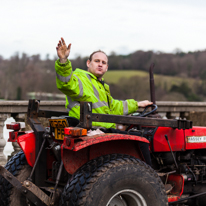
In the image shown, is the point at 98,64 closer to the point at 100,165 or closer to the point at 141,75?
the point at 100,165

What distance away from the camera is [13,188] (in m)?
3.47

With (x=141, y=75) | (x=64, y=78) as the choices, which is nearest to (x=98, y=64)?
(x=64, y=78)

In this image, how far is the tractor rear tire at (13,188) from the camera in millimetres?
3471

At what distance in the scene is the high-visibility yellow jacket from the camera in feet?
10.5

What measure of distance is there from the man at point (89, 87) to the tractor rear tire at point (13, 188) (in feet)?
2.37

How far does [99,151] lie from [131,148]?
1.18 feet

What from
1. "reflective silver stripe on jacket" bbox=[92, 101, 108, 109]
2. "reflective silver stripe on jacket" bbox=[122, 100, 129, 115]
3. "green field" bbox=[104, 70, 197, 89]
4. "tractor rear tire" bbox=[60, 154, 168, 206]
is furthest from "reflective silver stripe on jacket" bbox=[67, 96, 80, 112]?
"green field" bbox=[104, 70, 197, 89]

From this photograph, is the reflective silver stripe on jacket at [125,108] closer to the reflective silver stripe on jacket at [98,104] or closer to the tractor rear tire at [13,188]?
the reflective silver stripe on jacket at [98,104]

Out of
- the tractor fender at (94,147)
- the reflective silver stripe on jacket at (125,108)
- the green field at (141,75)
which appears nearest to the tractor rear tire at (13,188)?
the tractor fender at (94,147)

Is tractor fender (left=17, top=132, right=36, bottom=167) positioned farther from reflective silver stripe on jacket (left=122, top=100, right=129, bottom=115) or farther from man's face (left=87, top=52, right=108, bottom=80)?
reflective silver stripe on jacket (left=122, top=100, right=129, bottom=115)

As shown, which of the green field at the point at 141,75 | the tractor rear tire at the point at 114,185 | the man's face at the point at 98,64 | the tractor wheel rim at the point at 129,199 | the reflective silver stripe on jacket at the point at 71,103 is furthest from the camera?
the green field at the point at 141,75

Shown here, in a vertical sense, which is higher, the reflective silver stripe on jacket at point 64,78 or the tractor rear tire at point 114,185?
the reflective silver stripe on jacket at point 64,78

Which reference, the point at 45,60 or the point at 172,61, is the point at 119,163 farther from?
the point at 172,61

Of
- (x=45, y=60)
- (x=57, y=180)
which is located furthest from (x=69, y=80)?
(x=45, y=60)
